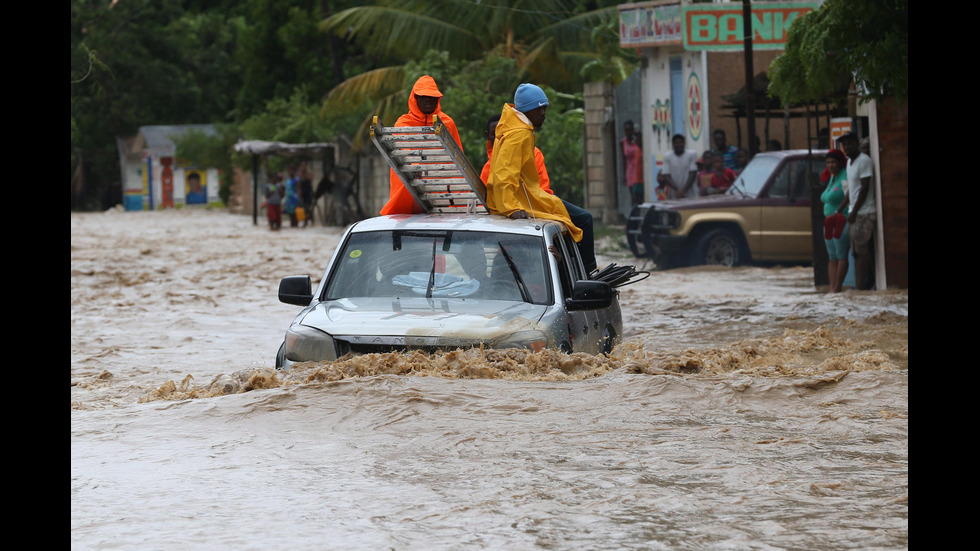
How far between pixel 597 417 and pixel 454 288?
135cm

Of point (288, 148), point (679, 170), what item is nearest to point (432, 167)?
point (679, 170)

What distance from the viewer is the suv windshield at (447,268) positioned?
7.93m

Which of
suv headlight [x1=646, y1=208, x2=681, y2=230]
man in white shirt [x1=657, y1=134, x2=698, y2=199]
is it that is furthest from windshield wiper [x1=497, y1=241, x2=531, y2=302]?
man in white shirt [x1=657, y1=134, x2=698, y2=199]

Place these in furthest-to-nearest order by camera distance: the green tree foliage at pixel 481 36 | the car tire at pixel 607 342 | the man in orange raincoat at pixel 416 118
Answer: the green tree foliage at pixel 481 36 < the man in orange raincoat at pixel 416 118 < the car tire at pixel 607 342

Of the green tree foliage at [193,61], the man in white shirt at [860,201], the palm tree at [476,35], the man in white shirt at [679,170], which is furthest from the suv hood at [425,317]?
the green tree foliage at [193,61]

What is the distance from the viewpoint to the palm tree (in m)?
33.0

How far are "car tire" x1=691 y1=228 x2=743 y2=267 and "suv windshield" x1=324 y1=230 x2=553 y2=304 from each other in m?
10.5

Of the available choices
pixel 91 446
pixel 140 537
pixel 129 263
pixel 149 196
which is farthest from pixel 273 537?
pixel 149 196

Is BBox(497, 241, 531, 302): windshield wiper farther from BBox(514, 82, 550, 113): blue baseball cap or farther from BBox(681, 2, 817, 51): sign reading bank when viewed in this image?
BBox(681, 2, 817, 51): sign reading bank

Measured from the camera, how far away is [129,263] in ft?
79.2

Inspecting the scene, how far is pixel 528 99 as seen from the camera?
8.91 metres

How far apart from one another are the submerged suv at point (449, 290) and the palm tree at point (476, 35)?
80.4 ft

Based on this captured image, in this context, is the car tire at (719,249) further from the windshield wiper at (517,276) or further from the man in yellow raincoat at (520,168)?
the windshield wiper at (517,276)
